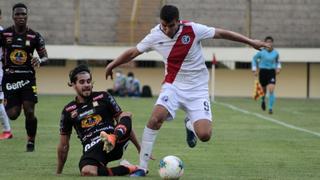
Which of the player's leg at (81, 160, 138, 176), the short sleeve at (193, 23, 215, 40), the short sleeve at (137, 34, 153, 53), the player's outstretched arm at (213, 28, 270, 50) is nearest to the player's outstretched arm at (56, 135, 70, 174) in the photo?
the player's leg at (81, 160, 138, 176)

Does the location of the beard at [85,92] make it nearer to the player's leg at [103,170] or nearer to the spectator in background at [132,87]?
the player's leg at [103,170]

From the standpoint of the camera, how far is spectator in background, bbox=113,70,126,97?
34062 mm

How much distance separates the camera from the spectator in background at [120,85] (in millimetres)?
34062

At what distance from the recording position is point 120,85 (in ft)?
113

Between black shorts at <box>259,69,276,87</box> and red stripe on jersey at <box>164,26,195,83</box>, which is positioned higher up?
red stripe on jersey at <box>164,26,195,83</box>

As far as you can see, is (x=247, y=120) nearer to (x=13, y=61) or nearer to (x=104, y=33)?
(x=13, y=61)

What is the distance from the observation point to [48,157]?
39.6 feet

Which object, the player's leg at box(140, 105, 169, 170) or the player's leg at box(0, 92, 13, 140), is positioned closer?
the player's leg at box(140, 105, 169, 170)

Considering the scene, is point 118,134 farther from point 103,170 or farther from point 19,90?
point 19,90

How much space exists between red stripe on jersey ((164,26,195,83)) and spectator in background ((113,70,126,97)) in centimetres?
2356

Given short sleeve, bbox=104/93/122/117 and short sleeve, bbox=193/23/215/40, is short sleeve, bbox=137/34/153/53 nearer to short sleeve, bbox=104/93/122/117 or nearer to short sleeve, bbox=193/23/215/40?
short sleeve, bbox=193/23/215/40

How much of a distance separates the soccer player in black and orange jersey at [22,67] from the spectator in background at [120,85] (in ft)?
68.0

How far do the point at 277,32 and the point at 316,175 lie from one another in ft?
92.3

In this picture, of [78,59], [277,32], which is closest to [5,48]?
[78,59]
